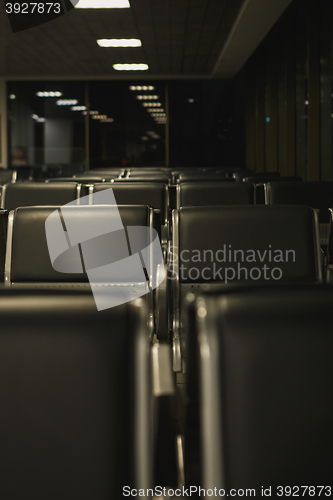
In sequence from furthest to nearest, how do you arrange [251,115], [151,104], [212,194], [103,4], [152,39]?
1. [151,104]
2. [251,115]
3. [152,39]
4. [103,4]
5. [212,194]

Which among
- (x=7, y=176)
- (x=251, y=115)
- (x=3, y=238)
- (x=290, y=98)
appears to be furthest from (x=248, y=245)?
(x=251, y=115)

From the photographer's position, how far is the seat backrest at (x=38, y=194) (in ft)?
10.6

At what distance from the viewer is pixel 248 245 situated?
1.91 metres

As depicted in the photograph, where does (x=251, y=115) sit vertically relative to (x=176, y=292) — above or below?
above

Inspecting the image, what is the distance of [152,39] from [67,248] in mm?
Answer: 8025

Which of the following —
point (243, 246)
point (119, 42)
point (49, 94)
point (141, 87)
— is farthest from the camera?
point (49, 94)

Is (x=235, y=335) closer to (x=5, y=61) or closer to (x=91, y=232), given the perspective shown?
(x=91, y=232)

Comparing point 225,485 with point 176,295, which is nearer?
point 225,485

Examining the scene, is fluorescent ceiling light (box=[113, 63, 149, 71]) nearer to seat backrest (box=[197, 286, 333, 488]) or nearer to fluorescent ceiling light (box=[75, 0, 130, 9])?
fluorescent ceiling light (box=[75, 0, 130, 9])

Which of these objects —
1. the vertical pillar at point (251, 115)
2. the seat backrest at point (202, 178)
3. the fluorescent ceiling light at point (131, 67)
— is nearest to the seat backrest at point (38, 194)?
the seat backrest at point (202, 178)

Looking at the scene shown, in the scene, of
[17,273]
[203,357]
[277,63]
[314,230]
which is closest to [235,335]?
[203,357]

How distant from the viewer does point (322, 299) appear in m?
0.67

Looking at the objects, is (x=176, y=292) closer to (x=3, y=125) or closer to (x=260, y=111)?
(x=260, y=111)

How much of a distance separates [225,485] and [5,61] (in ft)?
38.9
